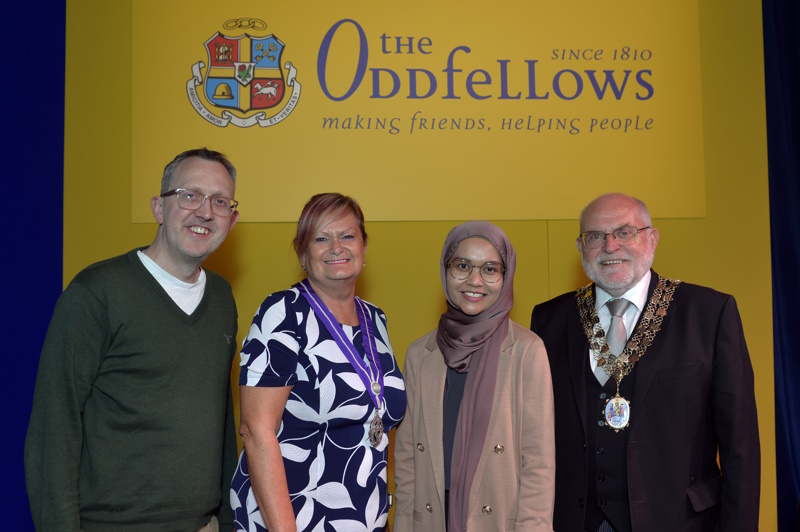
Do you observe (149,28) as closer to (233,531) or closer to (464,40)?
(464,40)

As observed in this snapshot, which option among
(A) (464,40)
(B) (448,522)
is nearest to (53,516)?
(B) (448,522)

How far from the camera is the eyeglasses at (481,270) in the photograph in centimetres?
249

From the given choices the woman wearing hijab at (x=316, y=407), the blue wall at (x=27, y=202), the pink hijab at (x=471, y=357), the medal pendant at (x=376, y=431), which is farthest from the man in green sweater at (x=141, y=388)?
the blue wall at (x=27, y=202)

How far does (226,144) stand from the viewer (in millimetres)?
3662

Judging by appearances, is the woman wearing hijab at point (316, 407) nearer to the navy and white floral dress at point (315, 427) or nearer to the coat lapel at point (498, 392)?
the navy and white floral dress at point (315, 427)

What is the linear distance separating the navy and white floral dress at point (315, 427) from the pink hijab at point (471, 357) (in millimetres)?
299

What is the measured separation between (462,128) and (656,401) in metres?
1.91

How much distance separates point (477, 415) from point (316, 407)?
1.86 feet

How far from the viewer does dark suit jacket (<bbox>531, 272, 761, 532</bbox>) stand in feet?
7.93

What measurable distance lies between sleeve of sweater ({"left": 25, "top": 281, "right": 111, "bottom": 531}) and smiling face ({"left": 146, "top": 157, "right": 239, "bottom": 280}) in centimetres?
31

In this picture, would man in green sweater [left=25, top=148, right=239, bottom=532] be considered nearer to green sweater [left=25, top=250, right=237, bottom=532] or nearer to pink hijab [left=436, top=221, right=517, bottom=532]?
green sweater [left=25, top=250, right=237, bottom=532]

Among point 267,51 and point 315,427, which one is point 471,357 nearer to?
point 315,427

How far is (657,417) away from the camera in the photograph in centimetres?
246

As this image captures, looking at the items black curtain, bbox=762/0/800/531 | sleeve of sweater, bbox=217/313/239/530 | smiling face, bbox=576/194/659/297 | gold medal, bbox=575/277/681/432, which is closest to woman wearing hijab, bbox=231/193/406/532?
sleeve of sweater, bbox=217/313/239/530
